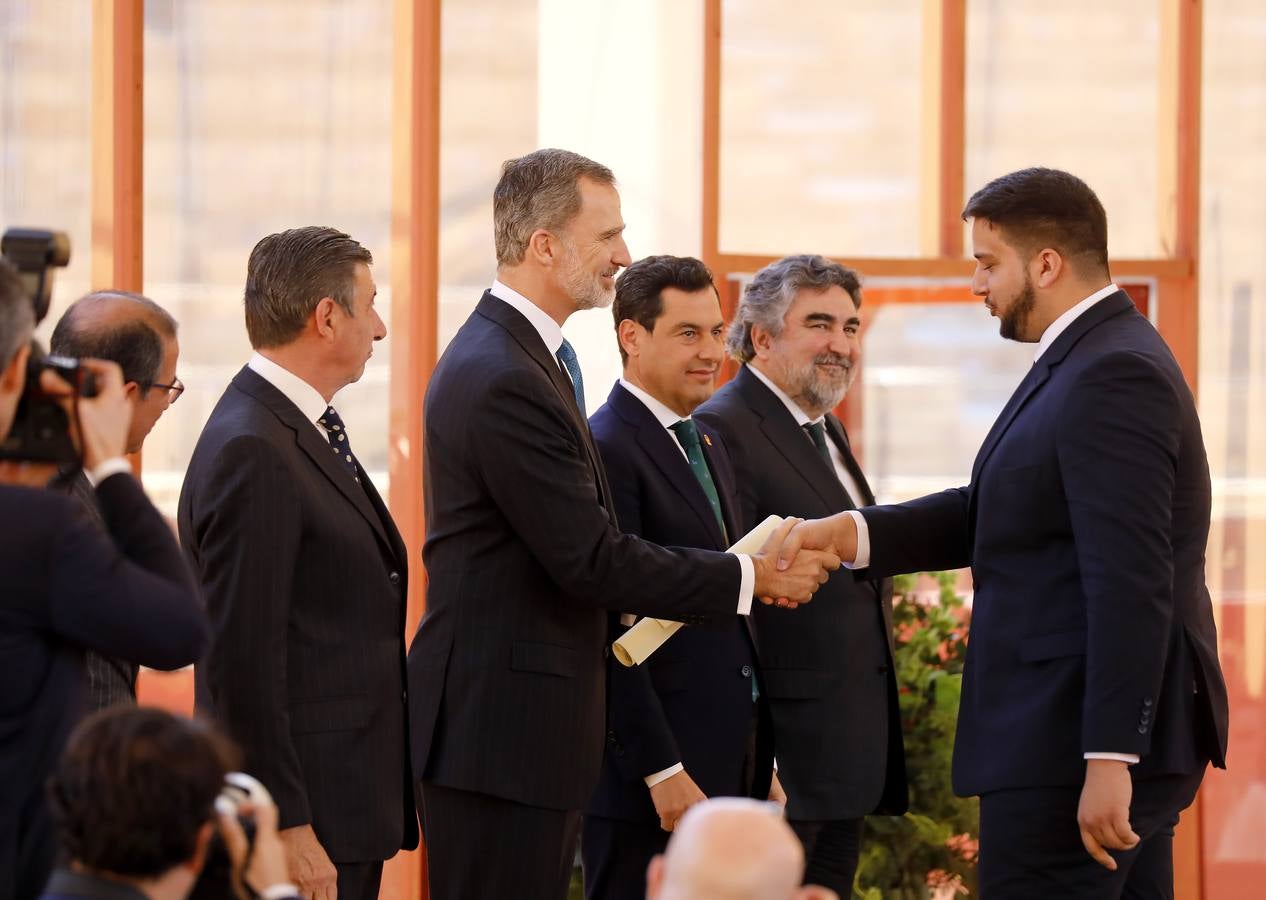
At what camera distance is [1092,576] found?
255 centimetres

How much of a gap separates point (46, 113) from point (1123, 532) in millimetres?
3399

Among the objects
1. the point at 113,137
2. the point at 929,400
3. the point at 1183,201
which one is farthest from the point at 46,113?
the point at 1183,201

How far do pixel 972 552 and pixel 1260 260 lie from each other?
8.84 feet

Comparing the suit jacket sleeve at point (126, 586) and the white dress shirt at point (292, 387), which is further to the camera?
the white dress shirt at point (292, 387)

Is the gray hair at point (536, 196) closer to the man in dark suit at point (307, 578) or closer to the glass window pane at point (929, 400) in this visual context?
the man in dark suit at point (307, 578)

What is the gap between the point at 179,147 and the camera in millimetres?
4734

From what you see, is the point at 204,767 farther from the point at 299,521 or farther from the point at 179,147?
the point at 179,147

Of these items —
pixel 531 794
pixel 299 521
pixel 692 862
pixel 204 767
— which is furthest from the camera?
pixel 531 794

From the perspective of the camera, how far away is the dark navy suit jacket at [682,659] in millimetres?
3225

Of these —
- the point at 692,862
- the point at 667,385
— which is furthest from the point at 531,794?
the point at 692,862

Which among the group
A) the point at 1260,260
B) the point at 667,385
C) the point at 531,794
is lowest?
the point at 531,794

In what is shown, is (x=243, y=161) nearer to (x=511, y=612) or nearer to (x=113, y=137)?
(x=113, y=137)

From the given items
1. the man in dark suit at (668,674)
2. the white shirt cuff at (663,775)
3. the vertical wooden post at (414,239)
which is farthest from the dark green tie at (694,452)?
the vertical wooden post at (414,239)

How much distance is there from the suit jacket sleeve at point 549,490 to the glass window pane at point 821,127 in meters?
2.41
